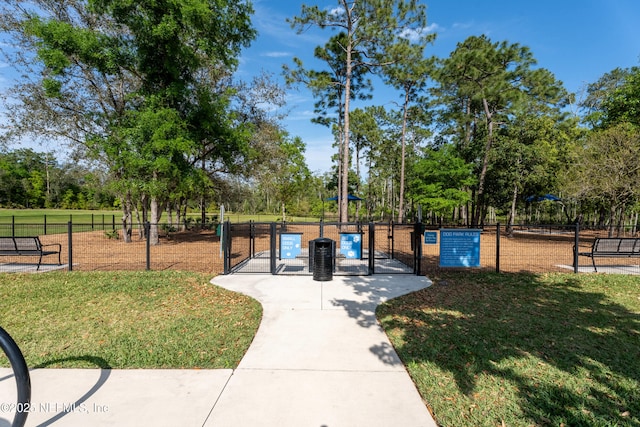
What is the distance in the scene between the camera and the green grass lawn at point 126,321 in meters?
3.86

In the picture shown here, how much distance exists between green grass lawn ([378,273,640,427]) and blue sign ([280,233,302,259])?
342 cm

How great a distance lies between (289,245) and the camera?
854 centimetres

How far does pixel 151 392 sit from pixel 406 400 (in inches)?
108

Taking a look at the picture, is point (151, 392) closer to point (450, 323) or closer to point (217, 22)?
point (450, 323)

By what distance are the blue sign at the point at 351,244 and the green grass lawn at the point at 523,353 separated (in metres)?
2.21

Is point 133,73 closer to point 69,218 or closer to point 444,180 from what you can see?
point 444,180

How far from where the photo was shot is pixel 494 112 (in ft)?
72.7

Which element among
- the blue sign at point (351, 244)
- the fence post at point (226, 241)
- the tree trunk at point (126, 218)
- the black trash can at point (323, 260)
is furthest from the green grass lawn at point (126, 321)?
the tree trunk at point (126, 218)

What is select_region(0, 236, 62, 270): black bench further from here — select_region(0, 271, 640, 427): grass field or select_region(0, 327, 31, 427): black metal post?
select_region(0, 327, 31, 427): black metal post

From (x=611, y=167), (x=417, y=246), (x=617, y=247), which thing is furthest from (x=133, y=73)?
(x=611, y=167)

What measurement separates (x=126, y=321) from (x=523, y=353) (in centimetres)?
634

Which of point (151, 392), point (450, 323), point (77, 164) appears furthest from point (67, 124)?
point (450, 323)

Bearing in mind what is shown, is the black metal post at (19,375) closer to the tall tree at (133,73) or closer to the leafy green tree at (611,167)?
the tall tree at (133,73)

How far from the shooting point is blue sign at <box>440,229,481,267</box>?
8305 millimetres
